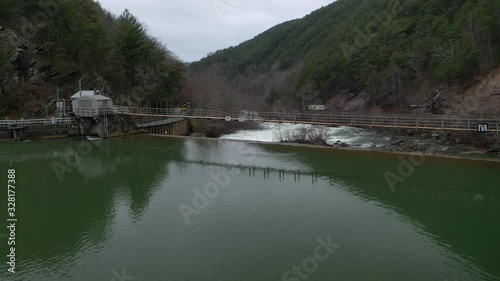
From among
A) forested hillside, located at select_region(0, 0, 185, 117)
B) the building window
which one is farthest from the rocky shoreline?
forested hillside, located at select_region(0, 0, 185, 117)

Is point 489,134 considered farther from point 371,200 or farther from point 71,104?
point 71,104

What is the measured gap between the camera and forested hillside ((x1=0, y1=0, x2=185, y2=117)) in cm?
3553

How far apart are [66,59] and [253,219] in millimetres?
36025

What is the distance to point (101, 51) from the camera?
43906 millimetres

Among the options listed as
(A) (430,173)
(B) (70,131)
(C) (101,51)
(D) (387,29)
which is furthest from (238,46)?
(A) (430,173)

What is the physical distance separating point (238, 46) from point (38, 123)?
14998 centimetres

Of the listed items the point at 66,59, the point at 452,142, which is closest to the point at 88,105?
the point at 66,59

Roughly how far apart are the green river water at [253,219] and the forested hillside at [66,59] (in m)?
13.0

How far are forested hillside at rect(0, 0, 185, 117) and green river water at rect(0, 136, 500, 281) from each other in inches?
511

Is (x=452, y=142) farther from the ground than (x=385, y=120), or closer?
closer

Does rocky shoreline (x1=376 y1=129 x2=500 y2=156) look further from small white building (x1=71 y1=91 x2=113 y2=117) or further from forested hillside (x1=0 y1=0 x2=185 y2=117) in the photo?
forested hillside (x1=0 y1=0 x2=185 y2=117)

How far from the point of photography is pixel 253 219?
13992 mm

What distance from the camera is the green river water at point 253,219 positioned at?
1029 cm

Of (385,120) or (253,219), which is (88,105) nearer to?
(253,219)
